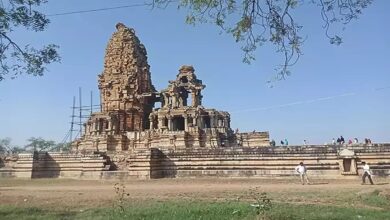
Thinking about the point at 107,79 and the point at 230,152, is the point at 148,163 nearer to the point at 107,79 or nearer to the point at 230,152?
the point at 230,152

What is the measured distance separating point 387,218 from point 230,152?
1425 cm

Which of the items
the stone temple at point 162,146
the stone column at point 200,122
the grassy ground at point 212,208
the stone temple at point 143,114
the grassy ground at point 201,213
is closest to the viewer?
the grassy ground at point 201,213

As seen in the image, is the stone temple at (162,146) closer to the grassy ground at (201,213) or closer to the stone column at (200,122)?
the stone column at (200,122)

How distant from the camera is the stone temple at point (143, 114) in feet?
112

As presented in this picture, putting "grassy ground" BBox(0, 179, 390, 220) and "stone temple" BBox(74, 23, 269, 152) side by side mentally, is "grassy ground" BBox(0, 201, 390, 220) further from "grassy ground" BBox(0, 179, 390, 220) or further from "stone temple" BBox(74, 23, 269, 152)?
"stone temple" BBox(74, 23, 269, 152)

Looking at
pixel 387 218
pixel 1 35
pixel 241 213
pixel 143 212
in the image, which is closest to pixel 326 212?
pixel 387 218

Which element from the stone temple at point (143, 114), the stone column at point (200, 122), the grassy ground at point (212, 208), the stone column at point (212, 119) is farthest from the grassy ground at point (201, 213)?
the stone column at point (212, 119)

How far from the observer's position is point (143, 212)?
33.1 feet

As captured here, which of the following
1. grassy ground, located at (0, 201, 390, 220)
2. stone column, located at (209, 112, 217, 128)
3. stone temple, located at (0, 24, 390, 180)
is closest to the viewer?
grassy ground, located at (0, 201, 390, 220)

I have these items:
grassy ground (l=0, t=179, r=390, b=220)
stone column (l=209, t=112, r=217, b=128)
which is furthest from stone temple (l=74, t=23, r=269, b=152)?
grassy ground (l=0, t=179, r=390, b=220)

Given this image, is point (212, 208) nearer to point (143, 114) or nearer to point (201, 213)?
point (201, 213)

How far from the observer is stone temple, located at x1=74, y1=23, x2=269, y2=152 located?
112 feet

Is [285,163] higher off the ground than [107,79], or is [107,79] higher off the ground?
[107,79]

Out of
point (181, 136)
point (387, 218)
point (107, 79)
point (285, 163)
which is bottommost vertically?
point (387, 218)
